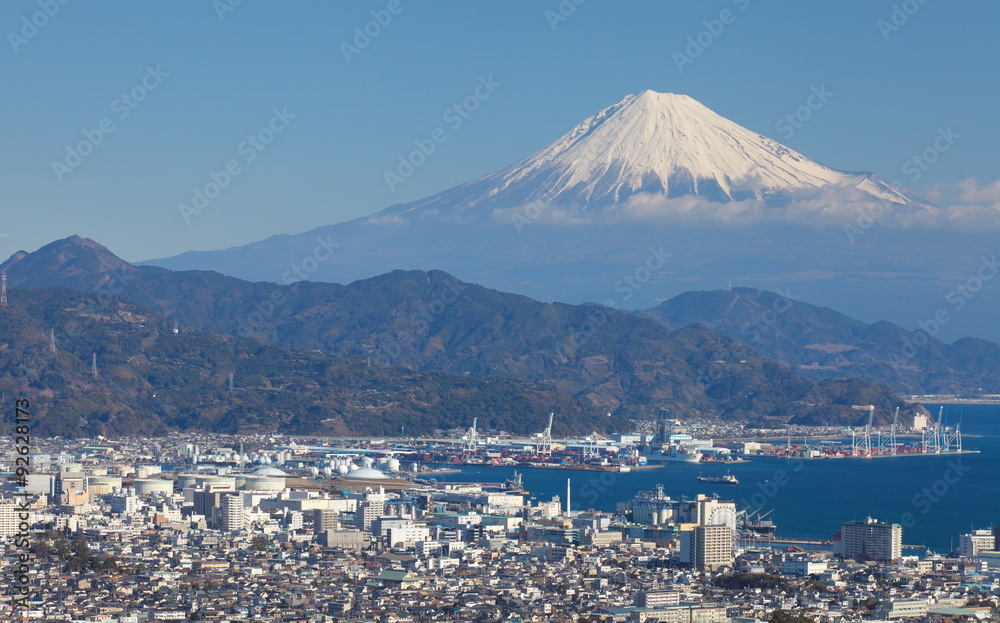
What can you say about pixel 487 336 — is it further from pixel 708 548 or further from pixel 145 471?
pixel 708 548

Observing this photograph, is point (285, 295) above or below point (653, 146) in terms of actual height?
below

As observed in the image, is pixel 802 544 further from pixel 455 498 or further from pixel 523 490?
pixel 523 490

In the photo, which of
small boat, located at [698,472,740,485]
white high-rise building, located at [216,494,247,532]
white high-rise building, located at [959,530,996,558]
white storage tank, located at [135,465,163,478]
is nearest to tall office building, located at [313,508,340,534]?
white high-rise building, located at [216,494,247,532]

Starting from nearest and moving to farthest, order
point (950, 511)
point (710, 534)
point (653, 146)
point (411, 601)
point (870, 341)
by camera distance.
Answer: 1. point (411, 601)
2. point (710, 534)
3. point (950, 511)
4. point (653, 146)
5. point (870, 341)

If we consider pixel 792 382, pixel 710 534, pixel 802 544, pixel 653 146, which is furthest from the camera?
pixel 653 146

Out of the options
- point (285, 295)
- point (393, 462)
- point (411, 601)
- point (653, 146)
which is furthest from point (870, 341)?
point (411, 601)

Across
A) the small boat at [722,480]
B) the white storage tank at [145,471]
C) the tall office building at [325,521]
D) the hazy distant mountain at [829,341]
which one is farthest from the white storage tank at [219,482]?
the hazy distant mountain at [829,341]

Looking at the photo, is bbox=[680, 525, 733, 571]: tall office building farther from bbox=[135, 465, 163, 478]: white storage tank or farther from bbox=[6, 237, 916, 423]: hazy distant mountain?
bbox=[6, 237, 916, 423]: hazy distant mountain
